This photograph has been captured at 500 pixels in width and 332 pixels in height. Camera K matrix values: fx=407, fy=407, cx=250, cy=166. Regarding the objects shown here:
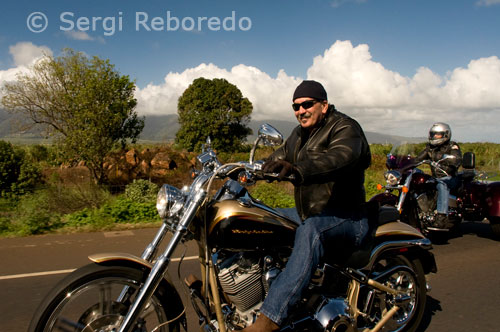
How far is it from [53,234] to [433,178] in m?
6.37

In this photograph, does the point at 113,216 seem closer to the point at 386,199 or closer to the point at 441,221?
the point at 386,199

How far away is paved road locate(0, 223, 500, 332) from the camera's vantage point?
143 inches

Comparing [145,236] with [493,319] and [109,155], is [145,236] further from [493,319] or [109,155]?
[109,155]

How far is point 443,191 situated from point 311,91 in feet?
15.4

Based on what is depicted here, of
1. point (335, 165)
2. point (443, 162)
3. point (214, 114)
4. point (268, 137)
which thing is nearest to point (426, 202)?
point (443, 162)

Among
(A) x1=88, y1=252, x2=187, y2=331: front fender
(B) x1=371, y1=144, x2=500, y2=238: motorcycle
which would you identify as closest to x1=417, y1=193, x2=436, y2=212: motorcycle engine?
(B) x1=371, y1=144, x2=500, y2=238: motorcycle

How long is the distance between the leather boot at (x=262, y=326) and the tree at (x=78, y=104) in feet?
39.9

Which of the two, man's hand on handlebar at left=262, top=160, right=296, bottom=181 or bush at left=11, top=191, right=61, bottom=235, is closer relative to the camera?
man's hand on handlebar at left=262, top=160, right=296, bottom=181

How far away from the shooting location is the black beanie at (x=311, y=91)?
2.96 meters

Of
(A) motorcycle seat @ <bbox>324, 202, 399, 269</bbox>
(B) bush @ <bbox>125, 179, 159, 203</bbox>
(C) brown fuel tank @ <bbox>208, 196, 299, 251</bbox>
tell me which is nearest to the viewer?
(C) brown fuel tank @ <bbox>208, 196, 299, 251</bbox>

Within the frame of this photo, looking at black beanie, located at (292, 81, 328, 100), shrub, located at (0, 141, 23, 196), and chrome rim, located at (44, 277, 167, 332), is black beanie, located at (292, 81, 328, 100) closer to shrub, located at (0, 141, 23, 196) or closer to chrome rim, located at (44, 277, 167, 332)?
chrome rim, located at (44, 277, 167, 332)

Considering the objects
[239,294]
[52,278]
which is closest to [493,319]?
[239,294]

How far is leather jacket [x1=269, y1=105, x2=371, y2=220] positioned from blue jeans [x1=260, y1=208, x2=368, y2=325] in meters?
0.11

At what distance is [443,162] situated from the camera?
22.6ft
